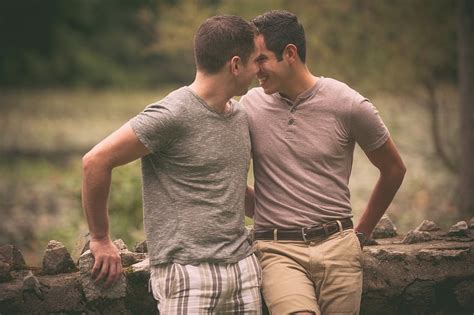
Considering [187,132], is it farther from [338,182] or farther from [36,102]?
[36,102]

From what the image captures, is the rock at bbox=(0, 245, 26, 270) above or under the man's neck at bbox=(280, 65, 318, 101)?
under

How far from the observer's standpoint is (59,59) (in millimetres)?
24797

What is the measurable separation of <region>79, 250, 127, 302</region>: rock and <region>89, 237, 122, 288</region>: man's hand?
0.03 meters

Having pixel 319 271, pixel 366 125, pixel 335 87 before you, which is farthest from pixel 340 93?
pixel 319 271

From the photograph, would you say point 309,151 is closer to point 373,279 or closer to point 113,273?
point 373,279

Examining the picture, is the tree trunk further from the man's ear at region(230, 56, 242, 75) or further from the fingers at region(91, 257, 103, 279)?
the fingers at region(91, 257, 103, 279)

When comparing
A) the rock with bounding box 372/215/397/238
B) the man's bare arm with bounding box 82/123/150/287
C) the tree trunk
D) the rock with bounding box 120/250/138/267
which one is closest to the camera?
the man's bare arm with bounding box 82/123/150/287

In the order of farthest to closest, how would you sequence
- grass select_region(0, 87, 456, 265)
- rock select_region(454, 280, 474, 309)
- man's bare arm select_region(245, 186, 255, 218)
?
grass select_region(0, 87, 456, 265), rock select_region(454, 280, 474, 309), man's bare arm select_region(245, 186, 255, 218)

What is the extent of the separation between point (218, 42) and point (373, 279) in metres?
1.21

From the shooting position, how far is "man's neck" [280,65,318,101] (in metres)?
3.33

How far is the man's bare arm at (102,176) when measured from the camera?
9.21ft

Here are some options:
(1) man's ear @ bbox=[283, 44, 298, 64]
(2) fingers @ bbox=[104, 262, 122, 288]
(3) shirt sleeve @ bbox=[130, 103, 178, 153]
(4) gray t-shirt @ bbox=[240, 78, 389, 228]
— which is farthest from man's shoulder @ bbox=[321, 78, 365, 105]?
(2) fingers @ bbox=[104, 262, 122, 288]

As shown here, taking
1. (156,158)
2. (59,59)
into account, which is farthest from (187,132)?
(59,59)

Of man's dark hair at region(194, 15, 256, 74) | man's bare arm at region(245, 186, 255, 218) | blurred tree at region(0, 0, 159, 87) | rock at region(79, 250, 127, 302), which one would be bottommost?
rock at region(79, 250, 127, 302)
